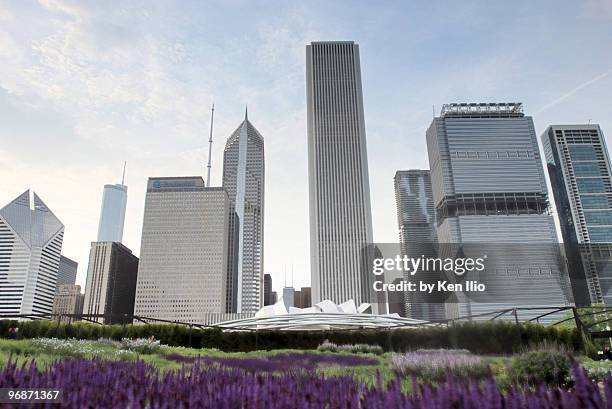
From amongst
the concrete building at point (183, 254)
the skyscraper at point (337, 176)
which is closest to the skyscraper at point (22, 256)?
the concrete building at point (183, 254)

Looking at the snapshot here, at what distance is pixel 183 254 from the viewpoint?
168m

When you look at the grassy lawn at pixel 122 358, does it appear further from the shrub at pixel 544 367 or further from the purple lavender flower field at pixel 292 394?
the purple lavender flower field at pixel 292 394

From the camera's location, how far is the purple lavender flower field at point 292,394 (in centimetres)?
129

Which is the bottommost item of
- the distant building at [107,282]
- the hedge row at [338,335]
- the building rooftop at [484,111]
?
the hedge row at [338,335]

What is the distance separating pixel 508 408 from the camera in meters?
1.31

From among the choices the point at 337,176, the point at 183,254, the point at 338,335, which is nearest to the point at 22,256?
the point at 183,254

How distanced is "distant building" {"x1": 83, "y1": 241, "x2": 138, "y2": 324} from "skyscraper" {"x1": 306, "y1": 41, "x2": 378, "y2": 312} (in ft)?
347

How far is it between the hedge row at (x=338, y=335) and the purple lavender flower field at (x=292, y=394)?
10.6 metres

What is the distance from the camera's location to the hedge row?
44.2ft

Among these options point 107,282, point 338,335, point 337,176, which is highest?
point 337,176

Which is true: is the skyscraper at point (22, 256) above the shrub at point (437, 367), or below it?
above

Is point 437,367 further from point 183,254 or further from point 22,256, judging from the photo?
point 22,256

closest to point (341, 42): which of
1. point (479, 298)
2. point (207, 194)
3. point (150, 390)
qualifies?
point (207, 194)

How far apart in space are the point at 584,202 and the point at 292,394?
201902 mm
